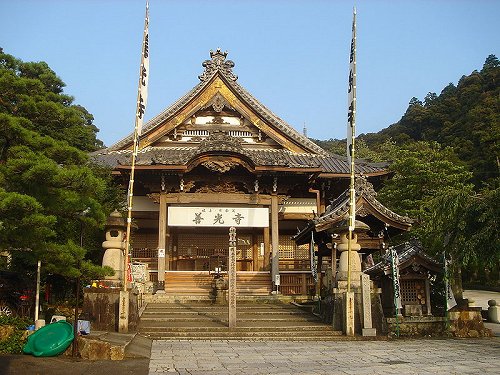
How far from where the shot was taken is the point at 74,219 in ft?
35.4

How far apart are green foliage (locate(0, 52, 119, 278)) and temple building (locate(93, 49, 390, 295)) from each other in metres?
5.84

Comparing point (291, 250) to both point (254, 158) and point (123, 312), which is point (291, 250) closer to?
point (254, 158)

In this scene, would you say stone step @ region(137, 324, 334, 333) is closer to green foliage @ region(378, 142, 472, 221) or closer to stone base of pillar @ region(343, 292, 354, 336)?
stone base of pillar @ region(343, 292, 354, 336)

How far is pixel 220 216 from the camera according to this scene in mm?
19062

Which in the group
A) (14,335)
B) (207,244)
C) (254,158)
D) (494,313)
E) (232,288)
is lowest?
(494,313)

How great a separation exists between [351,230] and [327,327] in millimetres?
2709

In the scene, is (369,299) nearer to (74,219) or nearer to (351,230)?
(351,230)

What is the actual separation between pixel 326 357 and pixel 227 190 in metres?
11.3

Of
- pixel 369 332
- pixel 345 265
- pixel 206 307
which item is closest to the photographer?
A: pixel 369 332

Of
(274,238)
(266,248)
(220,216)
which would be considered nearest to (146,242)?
(220,216)

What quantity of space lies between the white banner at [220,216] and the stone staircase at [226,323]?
13.1 feet

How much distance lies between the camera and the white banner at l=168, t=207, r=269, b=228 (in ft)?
61.9

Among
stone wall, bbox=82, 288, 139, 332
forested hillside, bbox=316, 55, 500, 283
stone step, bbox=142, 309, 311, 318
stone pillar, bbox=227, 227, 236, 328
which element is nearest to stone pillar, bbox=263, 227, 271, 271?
stone step, bbox=142, 309, 311, 318

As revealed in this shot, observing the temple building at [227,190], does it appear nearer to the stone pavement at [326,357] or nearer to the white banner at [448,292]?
the white banner at [448,292]
